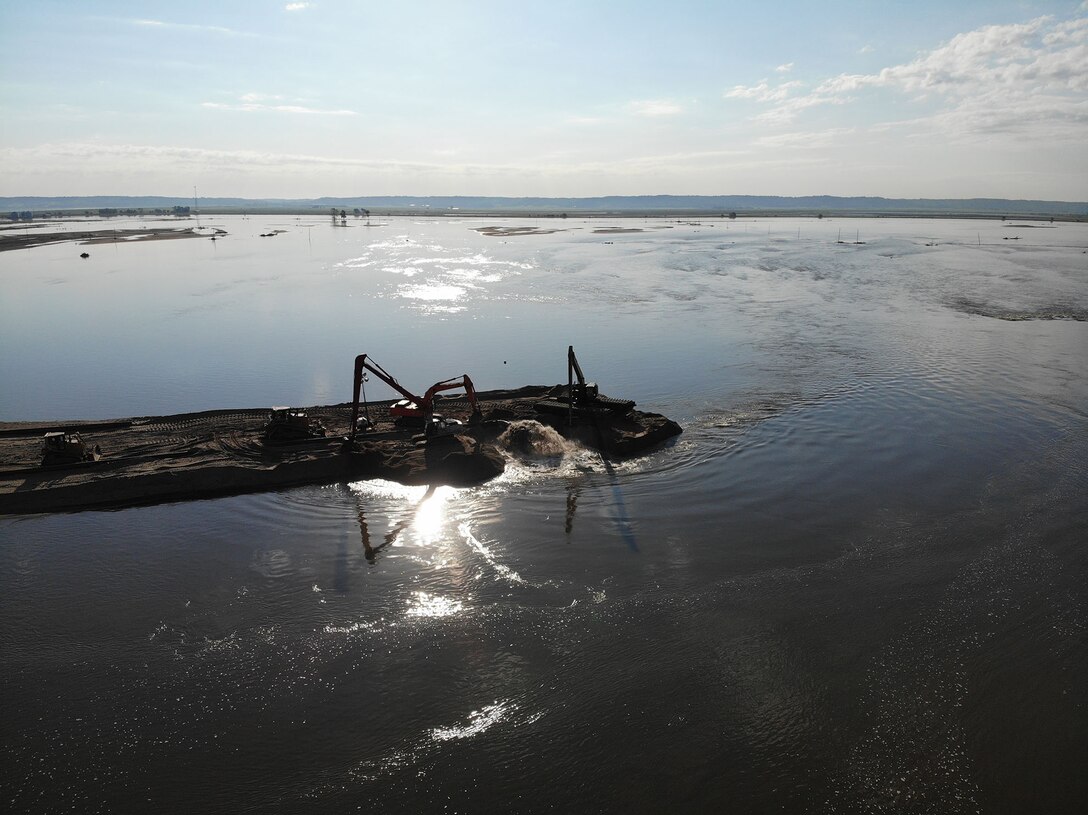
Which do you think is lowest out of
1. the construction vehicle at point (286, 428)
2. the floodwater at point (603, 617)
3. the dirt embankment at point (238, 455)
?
the floodwater at point (603, 617)

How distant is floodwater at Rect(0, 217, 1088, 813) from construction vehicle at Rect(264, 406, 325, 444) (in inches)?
139

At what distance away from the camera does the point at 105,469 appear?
25812 millimetres

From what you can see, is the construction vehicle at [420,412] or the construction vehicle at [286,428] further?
the construction vehicle at [420,412]

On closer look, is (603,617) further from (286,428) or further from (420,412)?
(286,428)

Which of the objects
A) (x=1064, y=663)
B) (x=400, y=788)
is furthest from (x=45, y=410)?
(x=1064, y=663)

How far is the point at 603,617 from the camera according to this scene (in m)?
18.2

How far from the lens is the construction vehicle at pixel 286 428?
93.1ft

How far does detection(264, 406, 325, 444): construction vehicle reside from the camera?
1117 inches

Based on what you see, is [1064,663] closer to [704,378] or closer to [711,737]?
[711,737]

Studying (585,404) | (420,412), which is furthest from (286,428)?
(585,404)

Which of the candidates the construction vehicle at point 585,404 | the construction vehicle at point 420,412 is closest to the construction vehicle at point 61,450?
the construction vehicle at point 420,412

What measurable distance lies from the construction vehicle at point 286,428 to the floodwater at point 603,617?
3.53 m

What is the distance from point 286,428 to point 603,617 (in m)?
17.2

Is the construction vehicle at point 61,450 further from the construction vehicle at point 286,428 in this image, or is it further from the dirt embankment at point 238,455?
the construction vehicle at point 286,428
